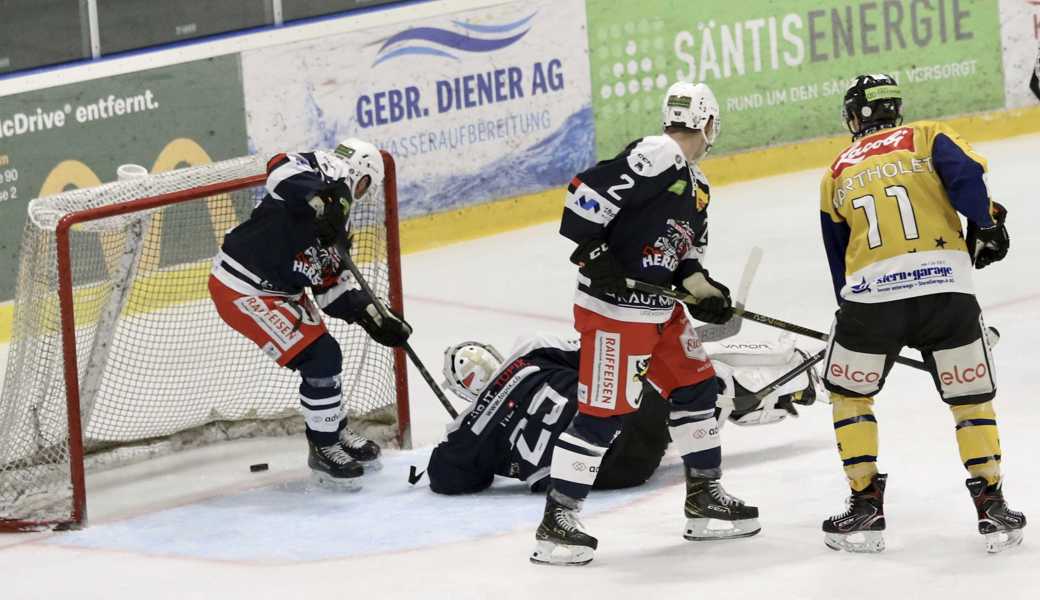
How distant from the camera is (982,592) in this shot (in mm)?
4219

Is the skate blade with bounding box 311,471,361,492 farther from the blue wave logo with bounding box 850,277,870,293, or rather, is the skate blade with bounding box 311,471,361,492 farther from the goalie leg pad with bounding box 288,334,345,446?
the blue wave logo with bounding box 850,277,870,293

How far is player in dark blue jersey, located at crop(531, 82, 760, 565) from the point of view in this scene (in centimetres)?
454

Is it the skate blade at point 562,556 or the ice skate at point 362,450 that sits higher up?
the ice skate at point 362,450

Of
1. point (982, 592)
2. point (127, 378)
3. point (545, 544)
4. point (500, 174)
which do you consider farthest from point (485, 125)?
point (982, 592)

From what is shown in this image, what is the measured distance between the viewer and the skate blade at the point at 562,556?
4.66 m

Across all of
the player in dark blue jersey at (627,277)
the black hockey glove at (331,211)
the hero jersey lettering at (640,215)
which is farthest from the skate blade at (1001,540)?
the black hockey glove at (331,211)

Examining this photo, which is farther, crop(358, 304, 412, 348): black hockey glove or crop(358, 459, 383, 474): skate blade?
crop(358, 459, 383, 474): skate blade

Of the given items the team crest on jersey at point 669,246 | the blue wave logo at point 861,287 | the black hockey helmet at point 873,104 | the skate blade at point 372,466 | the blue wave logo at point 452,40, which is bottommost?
the skate blade at point 372,466

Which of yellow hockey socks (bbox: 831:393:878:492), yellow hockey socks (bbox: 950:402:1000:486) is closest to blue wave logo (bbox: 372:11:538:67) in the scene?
yellow hockey socks (bbox: 831:393:878:492)

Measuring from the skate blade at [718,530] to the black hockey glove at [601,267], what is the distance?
0.71 meters

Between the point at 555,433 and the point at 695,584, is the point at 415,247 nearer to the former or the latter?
the point at 555,433

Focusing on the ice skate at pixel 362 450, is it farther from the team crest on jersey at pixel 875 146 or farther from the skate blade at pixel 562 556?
the team crest on jersey at pixel 875 146

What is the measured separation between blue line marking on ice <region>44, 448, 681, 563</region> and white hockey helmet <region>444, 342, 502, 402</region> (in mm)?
291

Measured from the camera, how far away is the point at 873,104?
458cm
